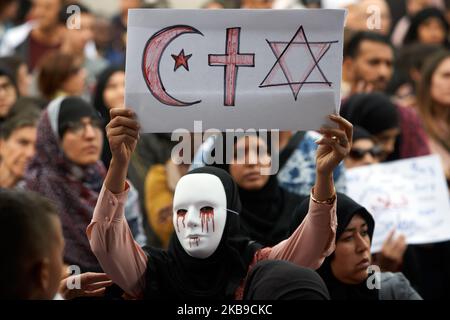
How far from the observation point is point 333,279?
486 centimetres

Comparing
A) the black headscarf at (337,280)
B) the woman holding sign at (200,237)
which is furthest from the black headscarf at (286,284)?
the black headscarf at (337,280)

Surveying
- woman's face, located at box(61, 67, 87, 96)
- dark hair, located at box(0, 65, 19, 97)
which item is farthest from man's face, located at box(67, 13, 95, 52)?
woman's face, located at box(61, 67, 87, 96)

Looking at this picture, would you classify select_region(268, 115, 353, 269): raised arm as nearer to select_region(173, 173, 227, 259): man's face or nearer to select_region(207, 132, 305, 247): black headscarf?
select_region(173, 173, 227, 259): man's face

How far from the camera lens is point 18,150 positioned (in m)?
6.71

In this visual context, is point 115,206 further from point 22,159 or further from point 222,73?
point 22,159

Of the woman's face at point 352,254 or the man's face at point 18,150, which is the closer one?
the woman's face at point 352,254

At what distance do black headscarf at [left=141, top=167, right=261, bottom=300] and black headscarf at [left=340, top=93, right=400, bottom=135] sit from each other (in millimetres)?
2696

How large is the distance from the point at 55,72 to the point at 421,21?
3791mm

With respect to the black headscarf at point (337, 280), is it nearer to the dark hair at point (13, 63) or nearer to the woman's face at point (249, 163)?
the woman's face at point (249, 163)

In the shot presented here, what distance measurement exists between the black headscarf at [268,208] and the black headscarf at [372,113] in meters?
1.32

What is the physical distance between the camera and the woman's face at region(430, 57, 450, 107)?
7594mm

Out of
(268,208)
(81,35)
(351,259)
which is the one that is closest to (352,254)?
(351,259)

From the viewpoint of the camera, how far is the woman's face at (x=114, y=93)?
7586mm
